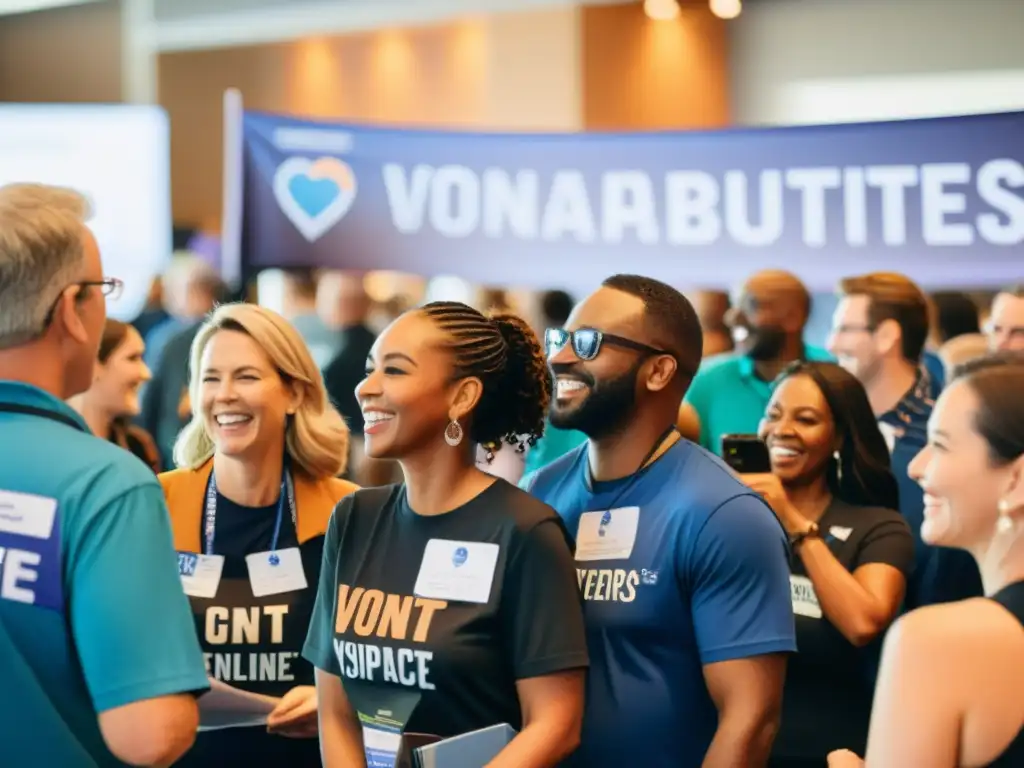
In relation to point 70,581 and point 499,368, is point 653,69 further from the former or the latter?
point 70,581

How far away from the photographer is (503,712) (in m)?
2.17

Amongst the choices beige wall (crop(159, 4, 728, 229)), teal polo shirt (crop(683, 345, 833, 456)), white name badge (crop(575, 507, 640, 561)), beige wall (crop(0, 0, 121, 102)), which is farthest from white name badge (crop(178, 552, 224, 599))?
beige wall (crop(0, 0, 121, 102))

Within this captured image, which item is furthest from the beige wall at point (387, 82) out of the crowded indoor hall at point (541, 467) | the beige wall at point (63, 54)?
the crowded indoor hall at point (541, 467)

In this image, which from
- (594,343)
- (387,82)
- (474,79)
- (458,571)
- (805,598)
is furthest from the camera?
(387,82)

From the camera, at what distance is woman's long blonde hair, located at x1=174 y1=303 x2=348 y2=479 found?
9.73 feet

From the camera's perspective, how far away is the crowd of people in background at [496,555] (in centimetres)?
168

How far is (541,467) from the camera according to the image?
2.83 metres

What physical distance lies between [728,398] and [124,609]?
3042 mm

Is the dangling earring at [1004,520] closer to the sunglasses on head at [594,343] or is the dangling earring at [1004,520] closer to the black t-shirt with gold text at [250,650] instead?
the sunglasses on head at [594,343]

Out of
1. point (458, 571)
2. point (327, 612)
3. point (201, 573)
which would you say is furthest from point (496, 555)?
point (201, 573)

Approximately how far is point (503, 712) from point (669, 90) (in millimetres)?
7821

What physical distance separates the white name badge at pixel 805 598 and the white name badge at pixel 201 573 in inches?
47.2

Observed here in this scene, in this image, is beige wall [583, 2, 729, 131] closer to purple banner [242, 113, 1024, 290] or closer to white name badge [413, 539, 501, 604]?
purple banner [242, 113, 1024, 290]

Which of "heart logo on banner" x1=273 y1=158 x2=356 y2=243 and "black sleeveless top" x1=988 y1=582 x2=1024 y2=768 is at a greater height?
"heart logo on banner" x1=273 y1=158 x2=356 y2=243
